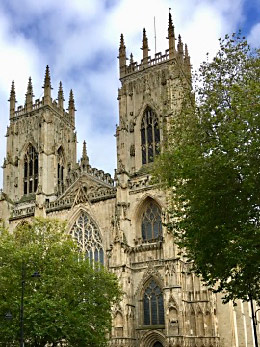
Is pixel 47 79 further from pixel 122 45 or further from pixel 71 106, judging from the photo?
pixel 122 45


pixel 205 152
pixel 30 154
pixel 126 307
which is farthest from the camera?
pixel 30 154

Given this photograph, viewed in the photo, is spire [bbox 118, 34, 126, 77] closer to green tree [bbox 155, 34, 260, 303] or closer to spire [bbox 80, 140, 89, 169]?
spire [bbox 80, 140, 89, 169]

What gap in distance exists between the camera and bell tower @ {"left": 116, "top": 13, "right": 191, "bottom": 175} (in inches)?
1688

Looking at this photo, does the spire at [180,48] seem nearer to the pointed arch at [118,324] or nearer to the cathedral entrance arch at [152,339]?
the pointed arch at [118,324]

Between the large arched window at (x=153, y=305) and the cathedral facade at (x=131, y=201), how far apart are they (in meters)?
0.07

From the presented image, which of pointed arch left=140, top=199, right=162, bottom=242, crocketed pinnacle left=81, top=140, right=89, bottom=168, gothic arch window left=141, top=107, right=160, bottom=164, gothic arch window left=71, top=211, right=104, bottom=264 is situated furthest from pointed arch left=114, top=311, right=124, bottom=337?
crocketed pinnacle left=81, top=140, right=89, bottom=168

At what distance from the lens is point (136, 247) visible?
37.9 m

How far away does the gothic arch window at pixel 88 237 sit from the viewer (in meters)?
40.4

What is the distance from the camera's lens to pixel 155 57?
46.2m

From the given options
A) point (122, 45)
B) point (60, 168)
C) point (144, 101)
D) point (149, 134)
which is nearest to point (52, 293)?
point (149, 134)

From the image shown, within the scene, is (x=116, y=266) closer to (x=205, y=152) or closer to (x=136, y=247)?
(x=136, y=247)

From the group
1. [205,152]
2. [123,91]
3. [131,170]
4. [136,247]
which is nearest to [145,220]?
[136,247]

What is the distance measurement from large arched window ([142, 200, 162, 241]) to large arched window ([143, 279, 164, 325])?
3.79m

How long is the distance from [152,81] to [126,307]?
20944 millimetres
